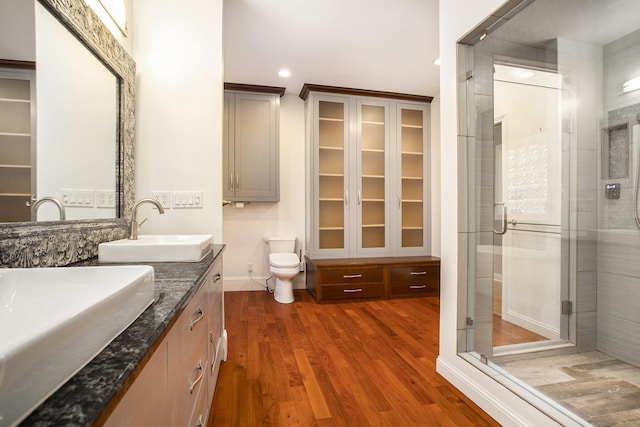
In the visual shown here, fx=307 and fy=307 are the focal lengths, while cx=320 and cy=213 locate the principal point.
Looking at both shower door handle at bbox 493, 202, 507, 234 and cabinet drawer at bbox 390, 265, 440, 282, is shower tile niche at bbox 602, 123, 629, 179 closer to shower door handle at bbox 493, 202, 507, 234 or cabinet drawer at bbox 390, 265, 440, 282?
shower door handle at bbox 493, 202, 507, 234

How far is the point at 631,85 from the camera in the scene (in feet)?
5.22

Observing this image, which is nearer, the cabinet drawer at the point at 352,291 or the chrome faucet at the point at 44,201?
the chrome faucet at the point at 44,201

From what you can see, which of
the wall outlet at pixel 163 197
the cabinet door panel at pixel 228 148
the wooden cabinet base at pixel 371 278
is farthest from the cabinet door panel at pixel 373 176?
the wall outlet at pixel 163 197

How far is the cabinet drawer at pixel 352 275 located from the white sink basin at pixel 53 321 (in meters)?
2.76

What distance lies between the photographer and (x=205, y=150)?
2111 millimetres

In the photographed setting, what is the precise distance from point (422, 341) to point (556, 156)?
5.32 feet

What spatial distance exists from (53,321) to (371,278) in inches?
132

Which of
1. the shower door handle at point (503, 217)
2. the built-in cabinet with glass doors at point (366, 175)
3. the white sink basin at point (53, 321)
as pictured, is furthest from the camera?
the built-in cabinet with glass doors at point (366, 175)

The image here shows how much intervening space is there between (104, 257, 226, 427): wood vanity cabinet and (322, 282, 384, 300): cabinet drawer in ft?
6.91

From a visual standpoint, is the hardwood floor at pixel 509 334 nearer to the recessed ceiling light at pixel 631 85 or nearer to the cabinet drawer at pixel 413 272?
the recessed ceiling light at pixel 631 85

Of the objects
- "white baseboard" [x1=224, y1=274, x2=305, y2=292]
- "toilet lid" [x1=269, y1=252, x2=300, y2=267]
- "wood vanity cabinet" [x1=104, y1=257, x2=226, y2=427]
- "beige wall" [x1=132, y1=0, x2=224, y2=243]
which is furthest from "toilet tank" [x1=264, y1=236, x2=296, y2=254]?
"wood vanity cabinet" [x1=104, y1=257, x2=226, y2=427]

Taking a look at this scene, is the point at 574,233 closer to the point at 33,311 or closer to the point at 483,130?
the point at 483,130

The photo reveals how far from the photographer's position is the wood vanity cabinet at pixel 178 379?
1.79 ft

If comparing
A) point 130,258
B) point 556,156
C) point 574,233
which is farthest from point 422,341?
point 130,258
